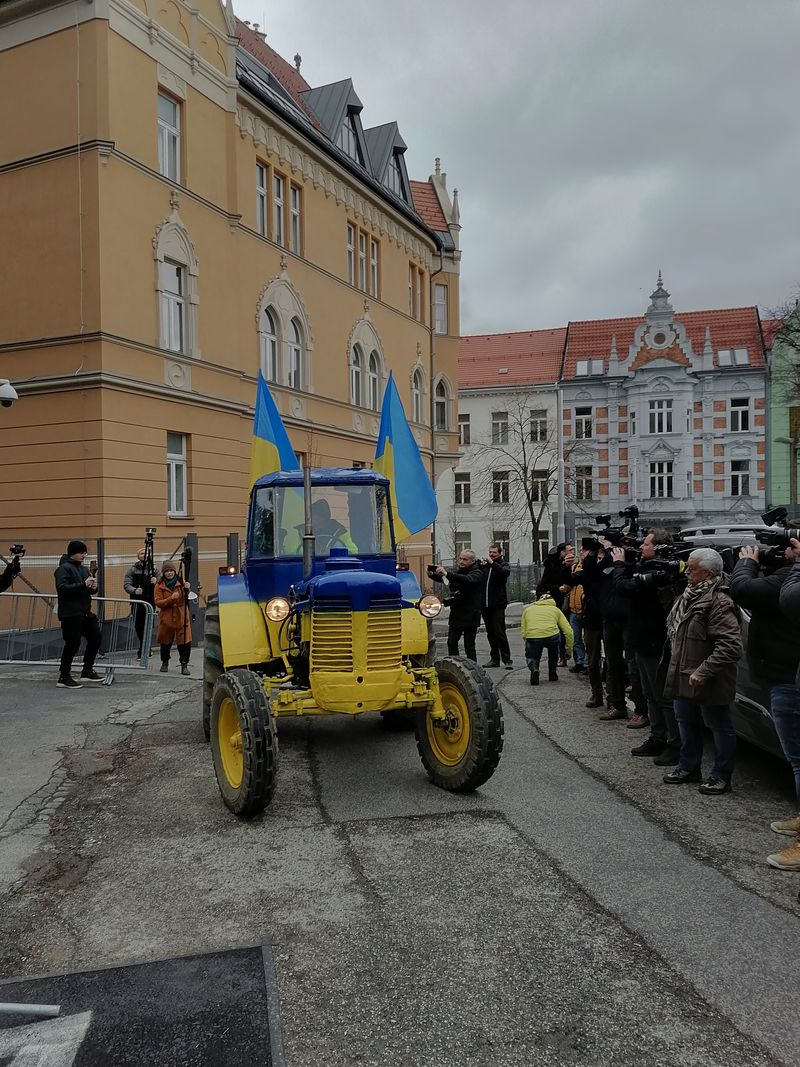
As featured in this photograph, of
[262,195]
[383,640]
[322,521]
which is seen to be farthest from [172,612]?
[262,195]

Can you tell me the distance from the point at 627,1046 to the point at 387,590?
11.0ft

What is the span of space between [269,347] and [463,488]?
99.3 ft

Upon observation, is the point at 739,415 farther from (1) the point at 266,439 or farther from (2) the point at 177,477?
(1) the point at 266,439

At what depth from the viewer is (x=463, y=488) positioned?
51125 millimetres

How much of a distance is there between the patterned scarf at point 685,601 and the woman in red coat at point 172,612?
296 inches

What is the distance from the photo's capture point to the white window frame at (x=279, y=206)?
21906 mm

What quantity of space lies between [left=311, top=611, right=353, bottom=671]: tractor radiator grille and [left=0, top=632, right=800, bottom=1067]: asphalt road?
0.97 m

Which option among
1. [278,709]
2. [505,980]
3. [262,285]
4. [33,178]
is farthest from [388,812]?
[262,285]

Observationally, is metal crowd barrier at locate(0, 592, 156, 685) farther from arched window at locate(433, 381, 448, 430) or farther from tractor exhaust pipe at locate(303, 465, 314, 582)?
arched window at locate(433, 381, 448, 430)

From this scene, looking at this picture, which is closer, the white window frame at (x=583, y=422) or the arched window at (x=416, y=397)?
the arched window at (x=416, y=397)

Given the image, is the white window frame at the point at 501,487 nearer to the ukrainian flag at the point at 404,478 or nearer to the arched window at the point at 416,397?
the arched window at the point at 416,397

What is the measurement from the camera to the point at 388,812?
5.60 m

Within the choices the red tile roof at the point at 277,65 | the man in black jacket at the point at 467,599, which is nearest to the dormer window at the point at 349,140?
the red tile roof at the point at 277,65

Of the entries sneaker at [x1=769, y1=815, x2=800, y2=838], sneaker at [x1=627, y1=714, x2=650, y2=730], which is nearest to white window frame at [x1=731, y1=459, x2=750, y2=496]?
sneaker at [x1=627, y1=714, x2=650, y2=730]
